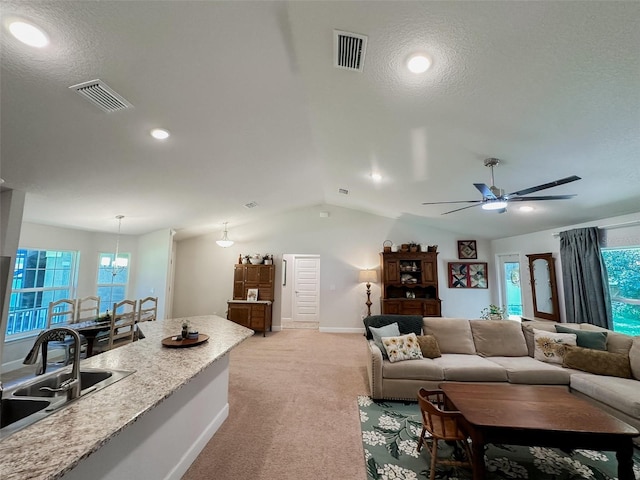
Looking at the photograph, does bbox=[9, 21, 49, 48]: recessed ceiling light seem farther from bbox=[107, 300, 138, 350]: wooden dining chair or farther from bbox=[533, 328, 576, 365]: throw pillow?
bbox=[533, 328, 576, 365]: throw pillow

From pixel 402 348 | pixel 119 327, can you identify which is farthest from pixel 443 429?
pixel 119 327

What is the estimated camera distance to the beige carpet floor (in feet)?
6.84

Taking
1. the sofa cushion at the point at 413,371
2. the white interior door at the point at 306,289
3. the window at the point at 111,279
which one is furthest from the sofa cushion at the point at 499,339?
the window at the point at 111,279

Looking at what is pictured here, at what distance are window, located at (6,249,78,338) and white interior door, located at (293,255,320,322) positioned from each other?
4.95 meters

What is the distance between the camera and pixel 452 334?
3.69 m

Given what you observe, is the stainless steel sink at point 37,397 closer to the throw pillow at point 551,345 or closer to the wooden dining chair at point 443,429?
the wooden dining chair at point 443,429

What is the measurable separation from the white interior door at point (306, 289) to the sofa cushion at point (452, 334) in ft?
14.2

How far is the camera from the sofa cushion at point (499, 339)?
354cm

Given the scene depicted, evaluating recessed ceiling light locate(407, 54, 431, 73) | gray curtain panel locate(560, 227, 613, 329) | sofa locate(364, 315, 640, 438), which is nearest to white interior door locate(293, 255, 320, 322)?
sofa locate(364, 315, 640, 438)

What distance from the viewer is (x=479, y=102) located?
7.10 ft

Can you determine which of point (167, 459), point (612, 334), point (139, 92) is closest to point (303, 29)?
point (139, 92)

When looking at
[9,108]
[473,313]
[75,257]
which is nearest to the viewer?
[9,108]

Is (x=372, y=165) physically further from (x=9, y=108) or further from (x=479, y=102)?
(x=9, y=108)

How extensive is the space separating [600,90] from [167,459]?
12.9 ft
